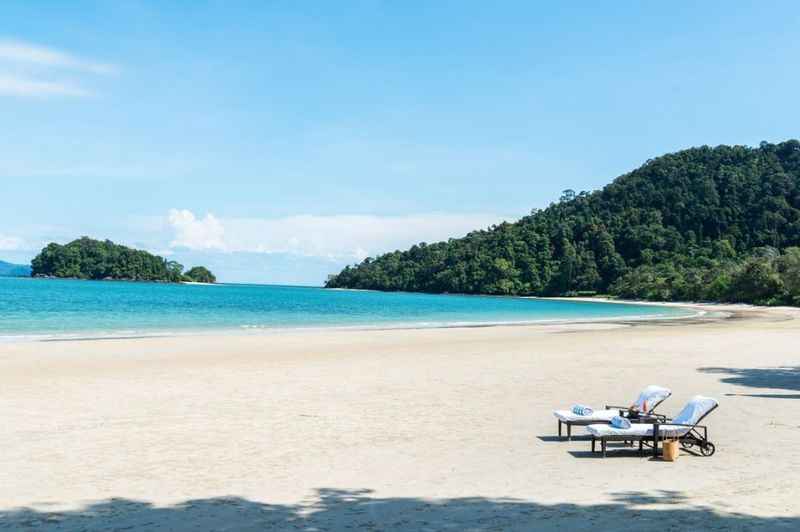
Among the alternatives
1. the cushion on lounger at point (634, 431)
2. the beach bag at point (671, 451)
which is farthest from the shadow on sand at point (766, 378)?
the beach bag at point (671, 451)

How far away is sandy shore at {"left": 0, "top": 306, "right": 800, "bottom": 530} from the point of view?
7.08m

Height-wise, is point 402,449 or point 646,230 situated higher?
point 646,230

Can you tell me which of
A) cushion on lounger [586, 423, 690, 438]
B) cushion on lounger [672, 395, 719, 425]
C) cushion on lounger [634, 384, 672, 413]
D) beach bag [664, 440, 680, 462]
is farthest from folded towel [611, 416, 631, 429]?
cushion on lounger [634, 384, 672, 413]

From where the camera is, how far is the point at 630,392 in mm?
15930

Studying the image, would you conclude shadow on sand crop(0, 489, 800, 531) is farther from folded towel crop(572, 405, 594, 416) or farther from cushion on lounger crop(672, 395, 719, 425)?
folded towel crop(572, 405, 594, 416)

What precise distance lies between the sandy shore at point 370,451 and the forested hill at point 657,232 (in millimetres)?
110947

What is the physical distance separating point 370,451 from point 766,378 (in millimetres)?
12031

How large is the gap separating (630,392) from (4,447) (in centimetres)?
1165

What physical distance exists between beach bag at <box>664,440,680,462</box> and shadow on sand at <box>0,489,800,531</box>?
6.52 ft

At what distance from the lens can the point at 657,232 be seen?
521 feet

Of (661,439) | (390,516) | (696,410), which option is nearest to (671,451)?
(661,439)

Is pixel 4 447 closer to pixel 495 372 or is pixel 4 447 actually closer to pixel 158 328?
pixel 495 372

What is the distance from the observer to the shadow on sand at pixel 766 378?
15.2 meters

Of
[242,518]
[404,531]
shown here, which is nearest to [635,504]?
[404,531]
